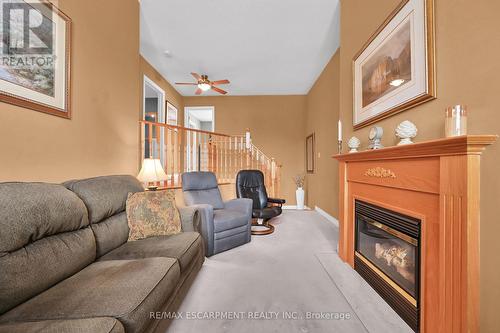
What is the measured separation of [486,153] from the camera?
40.3 inches

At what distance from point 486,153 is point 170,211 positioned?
7.30 feet

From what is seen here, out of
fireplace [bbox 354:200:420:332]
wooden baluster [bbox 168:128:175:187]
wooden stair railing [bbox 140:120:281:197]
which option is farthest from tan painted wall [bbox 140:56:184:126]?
fireplace [bbox 354:200:420:332]

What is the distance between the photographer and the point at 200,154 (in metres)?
4.54

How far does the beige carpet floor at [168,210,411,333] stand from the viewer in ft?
4.35

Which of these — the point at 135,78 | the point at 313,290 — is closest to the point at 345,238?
the point at 313,290

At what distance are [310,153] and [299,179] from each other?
2.51ft

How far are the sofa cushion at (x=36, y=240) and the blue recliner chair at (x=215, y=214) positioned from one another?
1111mm

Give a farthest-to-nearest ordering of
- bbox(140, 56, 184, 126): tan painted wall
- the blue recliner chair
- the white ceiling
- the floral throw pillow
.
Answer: bbox(140, 56, 184, 126): tan painted wall, the white ceiling, the blue recliner chair, the floral throw pillow

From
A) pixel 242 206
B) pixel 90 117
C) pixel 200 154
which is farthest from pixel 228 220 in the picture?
pixel 200 154

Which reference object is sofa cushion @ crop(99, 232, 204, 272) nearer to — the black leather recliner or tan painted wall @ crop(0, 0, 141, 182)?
tan painted wall @ crop(0, 0, 141, 182)

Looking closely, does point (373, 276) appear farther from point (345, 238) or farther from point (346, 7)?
point (346, 7)

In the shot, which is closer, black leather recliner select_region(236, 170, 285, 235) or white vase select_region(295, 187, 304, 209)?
black leather recliner select_region(236, 170, 285, 235)

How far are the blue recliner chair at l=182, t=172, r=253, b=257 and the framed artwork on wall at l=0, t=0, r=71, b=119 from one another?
1561 mm

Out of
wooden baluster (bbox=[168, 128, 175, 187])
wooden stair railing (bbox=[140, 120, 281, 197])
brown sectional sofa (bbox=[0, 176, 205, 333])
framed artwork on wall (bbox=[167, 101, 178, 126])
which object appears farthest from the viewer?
framed artwork on wall (bbox=[167, 101, 178, 126])
